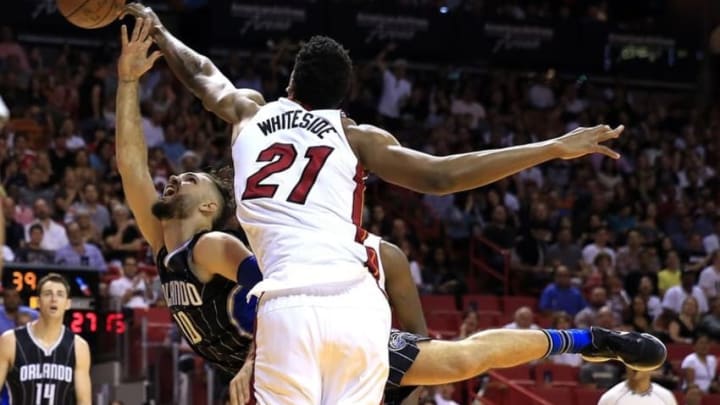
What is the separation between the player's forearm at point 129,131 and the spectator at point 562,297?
991cm

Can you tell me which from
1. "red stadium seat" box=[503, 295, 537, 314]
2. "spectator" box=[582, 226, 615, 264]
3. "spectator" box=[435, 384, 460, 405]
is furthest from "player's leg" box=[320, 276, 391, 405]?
"spectator" box=[582, 226, 615, 264]

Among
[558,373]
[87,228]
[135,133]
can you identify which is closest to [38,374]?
[135,133]

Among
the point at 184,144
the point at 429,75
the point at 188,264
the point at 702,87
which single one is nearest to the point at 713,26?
the point at 702,87

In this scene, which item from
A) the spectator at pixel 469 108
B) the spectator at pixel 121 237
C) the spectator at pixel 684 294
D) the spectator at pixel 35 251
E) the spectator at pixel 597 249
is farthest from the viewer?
the spectator at pixel 469 108

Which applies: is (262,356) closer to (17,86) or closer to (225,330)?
(225,330)

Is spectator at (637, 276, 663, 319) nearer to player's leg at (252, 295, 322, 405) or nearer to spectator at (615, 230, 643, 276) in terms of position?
spectator at (615, 230, 643, 276)

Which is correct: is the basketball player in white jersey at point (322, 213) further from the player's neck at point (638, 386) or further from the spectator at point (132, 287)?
the spectator at point (132, 287)

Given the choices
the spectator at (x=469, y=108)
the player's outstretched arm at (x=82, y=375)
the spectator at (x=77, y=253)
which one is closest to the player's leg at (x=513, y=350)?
the player's outstretched arm at (x=82, y=375)

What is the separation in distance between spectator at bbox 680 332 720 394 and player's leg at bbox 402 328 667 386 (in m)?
7.67

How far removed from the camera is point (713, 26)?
84.6ft

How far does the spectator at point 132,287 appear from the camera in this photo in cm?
1312

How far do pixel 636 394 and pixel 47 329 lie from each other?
14.0ft

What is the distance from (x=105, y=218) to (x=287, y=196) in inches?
389

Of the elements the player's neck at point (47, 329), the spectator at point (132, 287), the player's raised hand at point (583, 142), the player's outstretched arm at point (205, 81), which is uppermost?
the player's outstretched arm at point (205, 81)
